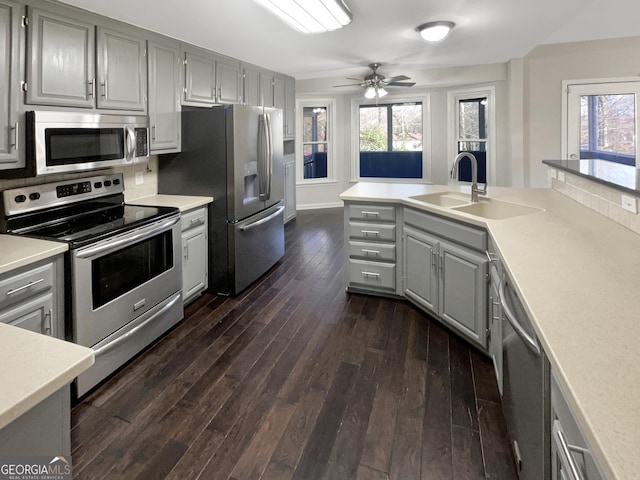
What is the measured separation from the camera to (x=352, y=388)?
7.29 ft

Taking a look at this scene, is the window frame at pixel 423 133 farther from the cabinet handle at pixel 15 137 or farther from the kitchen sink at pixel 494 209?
the cabinet handle at pixel 15 137

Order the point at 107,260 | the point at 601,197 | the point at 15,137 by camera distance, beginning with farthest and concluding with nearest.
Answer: the point at 107,260
the point at 15,137
the point at 601,197

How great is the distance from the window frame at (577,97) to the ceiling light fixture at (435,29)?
103 inches

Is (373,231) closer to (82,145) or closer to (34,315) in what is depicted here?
(82,145)

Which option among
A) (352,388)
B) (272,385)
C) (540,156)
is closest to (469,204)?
(352,388)

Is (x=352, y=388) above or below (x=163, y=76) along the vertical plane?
below

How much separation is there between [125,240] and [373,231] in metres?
1.91

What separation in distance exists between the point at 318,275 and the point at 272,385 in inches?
76.3

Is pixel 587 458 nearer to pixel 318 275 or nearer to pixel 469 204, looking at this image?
pixel 469 204

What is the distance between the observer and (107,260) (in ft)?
7.53

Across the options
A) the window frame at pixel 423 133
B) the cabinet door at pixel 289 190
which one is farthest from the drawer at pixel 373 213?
the window frame at pixel 423 133

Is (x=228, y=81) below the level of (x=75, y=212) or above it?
above

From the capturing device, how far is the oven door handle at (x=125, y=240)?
213cm

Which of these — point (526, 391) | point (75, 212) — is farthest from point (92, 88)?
point (526, 391)
